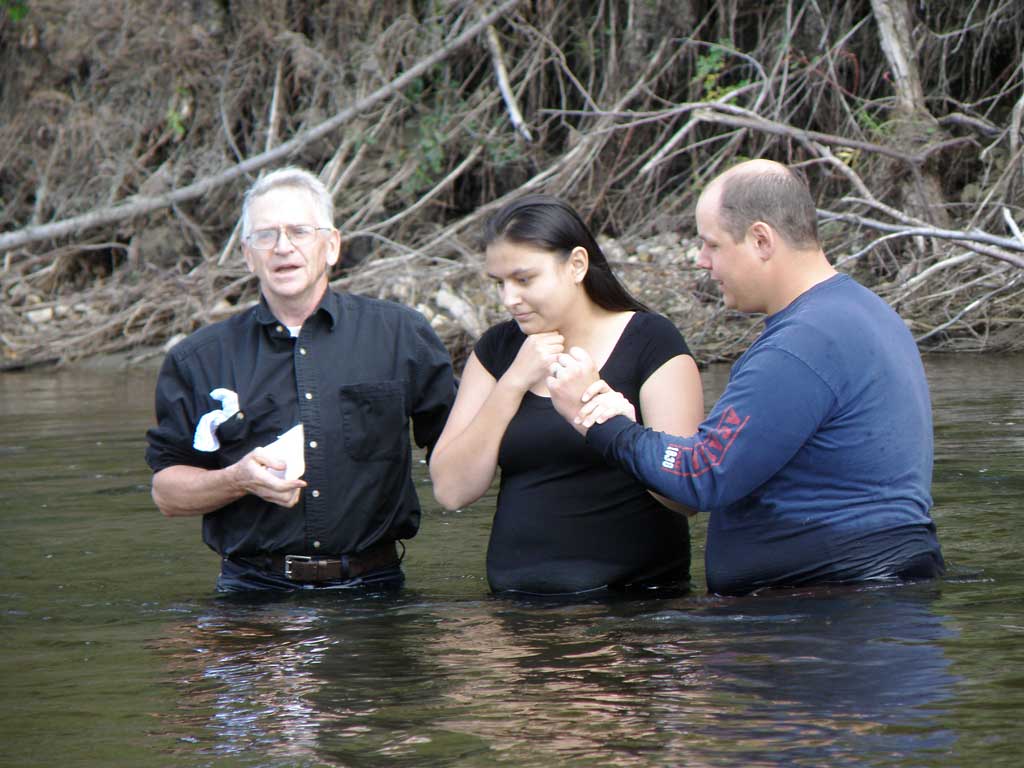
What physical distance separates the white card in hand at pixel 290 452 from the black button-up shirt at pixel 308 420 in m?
0.28

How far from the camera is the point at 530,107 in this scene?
15.6 m

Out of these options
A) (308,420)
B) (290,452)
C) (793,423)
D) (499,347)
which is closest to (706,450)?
(793,423)

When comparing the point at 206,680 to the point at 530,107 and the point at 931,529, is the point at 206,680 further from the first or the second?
the point at 530,107

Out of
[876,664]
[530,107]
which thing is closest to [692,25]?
[530,107]

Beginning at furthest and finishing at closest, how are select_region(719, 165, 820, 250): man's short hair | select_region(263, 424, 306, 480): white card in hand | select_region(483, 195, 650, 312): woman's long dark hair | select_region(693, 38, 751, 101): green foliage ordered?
select_region(693, 38, 751, 101): green foliage < select_region(263, 424, 306, 480): white card in hand < select_region(483, 195, 650, 312): woman's long dark hair < select_region(719, 165, 820, 250): man's short hair

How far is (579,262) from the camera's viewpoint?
4586 mm

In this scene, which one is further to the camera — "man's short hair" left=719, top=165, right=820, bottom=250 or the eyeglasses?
the eyeglasses

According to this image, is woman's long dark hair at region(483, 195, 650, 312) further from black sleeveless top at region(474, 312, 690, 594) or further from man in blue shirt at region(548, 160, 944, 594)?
man in blue shirt at region(548, 160, 944, 594)

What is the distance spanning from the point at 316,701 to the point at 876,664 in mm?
1476

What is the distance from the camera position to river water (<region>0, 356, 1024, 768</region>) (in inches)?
136

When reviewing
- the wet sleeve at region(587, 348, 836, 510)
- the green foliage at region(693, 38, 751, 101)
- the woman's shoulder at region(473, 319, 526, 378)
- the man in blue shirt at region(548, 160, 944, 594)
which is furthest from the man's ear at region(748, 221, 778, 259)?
the green foliage at region(693, 38, 751, 101)

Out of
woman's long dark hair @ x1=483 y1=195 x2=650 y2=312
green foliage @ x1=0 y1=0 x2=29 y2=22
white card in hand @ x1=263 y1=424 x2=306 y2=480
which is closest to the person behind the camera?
woman's long dark hair @ x1=483 y1=195 x2=650 y2=312

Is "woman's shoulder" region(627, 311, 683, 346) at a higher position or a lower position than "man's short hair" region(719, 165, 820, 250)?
lower

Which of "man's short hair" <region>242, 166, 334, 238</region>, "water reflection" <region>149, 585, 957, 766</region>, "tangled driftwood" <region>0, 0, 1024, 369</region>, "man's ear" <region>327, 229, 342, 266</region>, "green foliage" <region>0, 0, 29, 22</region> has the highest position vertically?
"green foliage" <region>0, 0, 29, 22</region>
